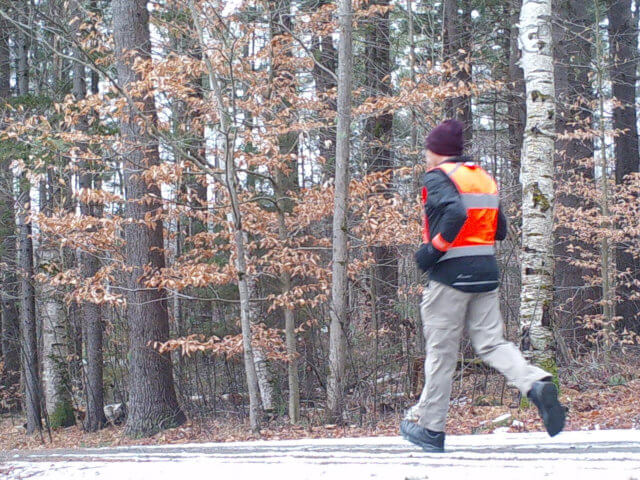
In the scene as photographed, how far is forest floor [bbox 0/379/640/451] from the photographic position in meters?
7.66

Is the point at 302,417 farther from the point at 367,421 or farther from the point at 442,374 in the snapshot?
the point at 442,374

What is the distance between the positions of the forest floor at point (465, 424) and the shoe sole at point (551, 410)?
114 inches

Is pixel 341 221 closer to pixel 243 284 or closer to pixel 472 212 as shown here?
pixel 243 284

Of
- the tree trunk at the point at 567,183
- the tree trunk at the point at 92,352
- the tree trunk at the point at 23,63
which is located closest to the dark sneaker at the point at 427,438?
the tree trunk at the point at 567,183

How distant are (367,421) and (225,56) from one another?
5608mm

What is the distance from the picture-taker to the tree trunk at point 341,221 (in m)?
10.7

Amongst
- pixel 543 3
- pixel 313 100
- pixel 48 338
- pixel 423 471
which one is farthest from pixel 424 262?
pixel 48 338

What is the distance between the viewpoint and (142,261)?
485 inches

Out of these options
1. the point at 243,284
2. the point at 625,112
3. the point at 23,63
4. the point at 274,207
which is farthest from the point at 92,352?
the point at 625,112

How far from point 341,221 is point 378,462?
6.07m

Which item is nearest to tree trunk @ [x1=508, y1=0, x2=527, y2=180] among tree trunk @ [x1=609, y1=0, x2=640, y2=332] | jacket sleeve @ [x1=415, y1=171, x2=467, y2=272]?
tree trunk @ [x1=609, y1=0, x2=640, y2=332]

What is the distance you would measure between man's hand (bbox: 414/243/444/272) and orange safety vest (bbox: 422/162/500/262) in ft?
0.10

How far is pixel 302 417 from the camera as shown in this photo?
12211 mm

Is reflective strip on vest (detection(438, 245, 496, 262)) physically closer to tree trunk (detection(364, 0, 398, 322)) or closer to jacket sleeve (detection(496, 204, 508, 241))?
jacket sleeve (detection(496, 204, 508, 241))
